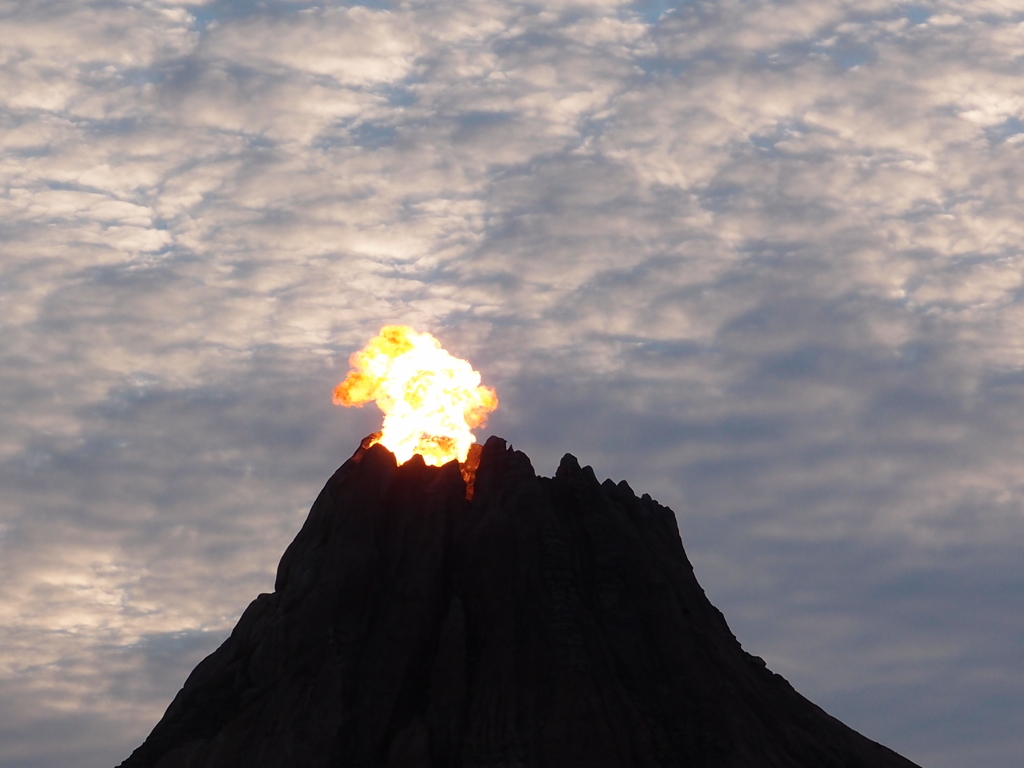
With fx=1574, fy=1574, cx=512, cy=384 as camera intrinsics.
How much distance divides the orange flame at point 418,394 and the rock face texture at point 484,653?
4.22m

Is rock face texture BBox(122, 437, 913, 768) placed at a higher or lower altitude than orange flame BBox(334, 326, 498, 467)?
lower

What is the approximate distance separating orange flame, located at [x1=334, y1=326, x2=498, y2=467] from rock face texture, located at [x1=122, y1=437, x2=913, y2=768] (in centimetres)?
422

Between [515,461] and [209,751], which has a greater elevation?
[515,461]

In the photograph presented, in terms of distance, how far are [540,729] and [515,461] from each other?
1807 cm

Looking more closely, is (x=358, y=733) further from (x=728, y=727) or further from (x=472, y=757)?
(x=728, y=727)

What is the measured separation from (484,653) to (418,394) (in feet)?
65.0

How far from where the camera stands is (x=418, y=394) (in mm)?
101875

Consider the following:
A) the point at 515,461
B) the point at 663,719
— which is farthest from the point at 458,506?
the point at 663,719

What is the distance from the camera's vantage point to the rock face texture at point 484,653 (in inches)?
3361

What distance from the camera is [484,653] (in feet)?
293

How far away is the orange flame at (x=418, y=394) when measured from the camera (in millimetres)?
101569

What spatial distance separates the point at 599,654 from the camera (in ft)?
293

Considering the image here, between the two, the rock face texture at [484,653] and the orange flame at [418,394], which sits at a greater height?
the orange flame at [418,394]

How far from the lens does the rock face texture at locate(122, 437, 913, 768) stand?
280ft
